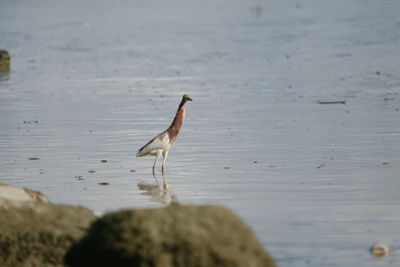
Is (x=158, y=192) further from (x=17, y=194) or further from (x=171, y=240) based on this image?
(x=171, y=240)

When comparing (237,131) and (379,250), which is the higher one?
(379,250)

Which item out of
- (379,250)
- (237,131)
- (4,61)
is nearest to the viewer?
(379,250)

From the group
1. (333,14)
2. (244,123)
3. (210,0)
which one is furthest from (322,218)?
(210,0)

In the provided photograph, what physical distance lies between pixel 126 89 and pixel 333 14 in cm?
4113

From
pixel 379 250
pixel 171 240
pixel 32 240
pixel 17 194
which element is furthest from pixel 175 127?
pixel 171 240

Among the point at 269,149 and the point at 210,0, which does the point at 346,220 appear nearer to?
the point at 269,149

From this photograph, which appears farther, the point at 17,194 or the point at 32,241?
the point at 17,194

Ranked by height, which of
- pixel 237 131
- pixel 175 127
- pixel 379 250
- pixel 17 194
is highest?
pixel 17 194

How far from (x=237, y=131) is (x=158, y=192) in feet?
18.6

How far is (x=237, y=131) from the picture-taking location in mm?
18203

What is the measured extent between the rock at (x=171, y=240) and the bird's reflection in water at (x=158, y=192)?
5.13m

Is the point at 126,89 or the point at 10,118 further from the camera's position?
the point at 126,89

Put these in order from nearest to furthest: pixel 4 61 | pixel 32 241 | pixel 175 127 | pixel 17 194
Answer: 1. pixel 32 241
2. pixel 17 194
3. pixel 175 127
4. pixel 4 61

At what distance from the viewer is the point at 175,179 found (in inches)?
538
